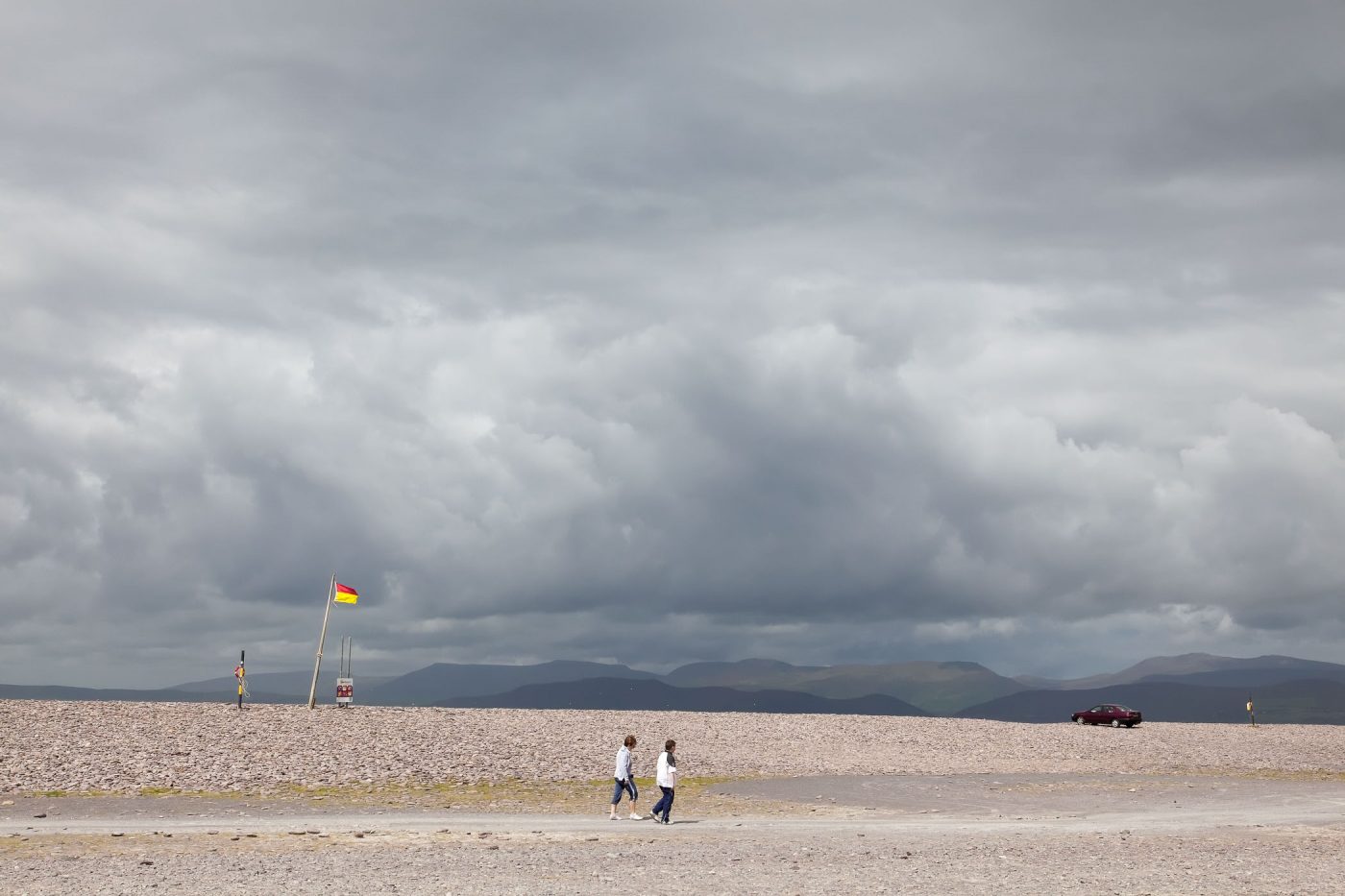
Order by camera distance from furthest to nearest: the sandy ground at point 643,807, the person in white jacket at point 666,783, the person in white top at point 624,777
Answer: the person in white top at point 624,777 → the person in white jacket at point 666,783 → the sandy ground at point 643,807

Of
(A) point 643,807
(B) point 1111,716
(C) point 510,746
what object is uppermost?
(B) point 1111,716

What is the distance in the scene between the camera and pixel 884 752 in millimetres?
64125

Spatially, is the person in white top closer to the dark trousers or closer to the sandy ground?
the sandy ground

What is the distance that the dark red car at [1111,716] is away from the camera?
90.6 metres

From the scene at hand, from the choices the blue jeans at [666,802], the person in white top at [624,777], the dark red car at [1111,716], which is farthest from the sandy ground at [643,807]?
the dark red car at [1111,716]

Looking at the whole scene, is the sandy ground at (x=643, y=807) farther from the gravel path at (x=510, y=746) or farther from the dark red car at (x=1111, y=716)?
the dark red car at (x=1111, y=716)

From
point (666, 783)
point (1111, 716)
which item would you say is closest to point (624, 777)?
point (666, 783)

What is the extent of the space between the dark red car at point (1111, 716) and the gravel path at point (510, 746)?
904 cm

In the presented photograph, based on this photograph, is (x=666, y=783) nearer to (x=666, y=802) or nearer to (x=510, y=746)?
(x=666, y=802)

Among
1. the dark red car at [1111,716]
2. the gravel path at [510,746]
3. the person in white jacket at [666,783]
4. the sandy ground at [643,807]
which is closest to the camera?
the sandy ground at [643,807]

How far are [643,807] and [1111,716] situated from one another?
197 feet

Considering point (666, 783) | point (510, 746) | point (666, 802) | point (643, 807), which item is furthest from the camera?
point (510, 746)

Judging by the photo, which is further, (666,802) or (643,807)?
(643,807)

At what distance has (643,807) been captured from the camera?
1708 inches
